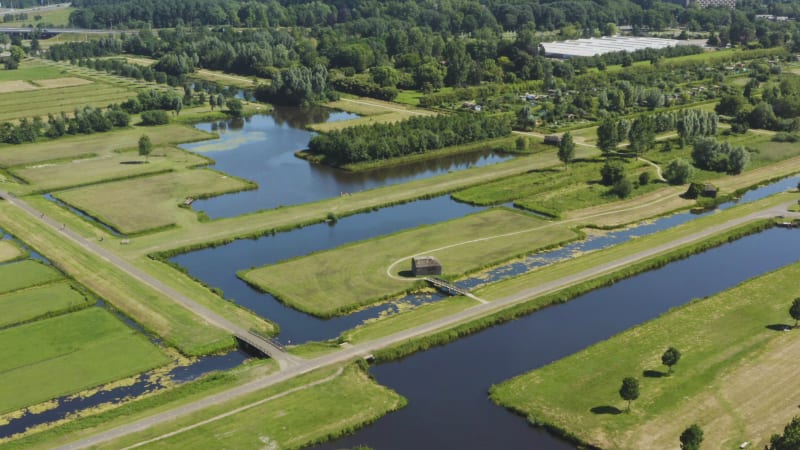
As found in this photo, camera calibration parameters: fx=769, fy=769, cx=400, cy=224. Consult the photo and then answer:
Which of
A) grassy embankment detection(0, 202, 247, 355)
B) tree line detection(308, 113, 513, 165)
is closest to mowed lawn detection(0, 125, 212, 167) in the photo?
tree line detection(308, 113, 513, 165)

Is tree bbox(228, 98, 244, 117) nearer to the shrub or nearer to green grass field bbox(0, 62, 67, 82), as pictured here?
the shrub

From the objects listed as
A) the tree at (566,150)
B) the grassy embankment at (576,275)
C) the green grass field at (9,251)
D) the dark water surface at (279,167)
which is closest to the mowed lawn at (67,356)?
the green grass field at (9,251)

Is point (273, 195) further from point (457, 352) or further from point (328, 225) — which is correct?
point (457, 352)

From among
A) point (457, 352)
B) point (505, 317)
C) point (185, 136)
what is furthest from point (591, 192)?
point (185, 136)

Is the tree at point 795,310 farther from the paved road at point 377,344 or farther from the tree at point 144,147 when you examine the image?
the tree at point 144,147

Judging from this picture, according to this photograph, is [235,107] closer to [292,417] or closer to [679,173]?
[679,173]

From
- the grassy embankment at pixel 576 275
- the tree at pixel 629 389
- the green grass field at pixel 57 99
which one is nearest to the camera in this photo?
the tree at pixel 629 389

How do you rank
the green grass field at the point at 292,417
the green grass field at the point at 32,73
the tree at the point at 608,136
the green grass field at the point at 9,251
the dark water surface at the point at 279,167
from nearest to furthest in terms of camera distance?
the green grass field at the point at 292,417
the green grass field at the point at 9,251
the dark water surface at the point at 279,167
the tree at the point at 608,136
the green grass field at the point at 32,73
